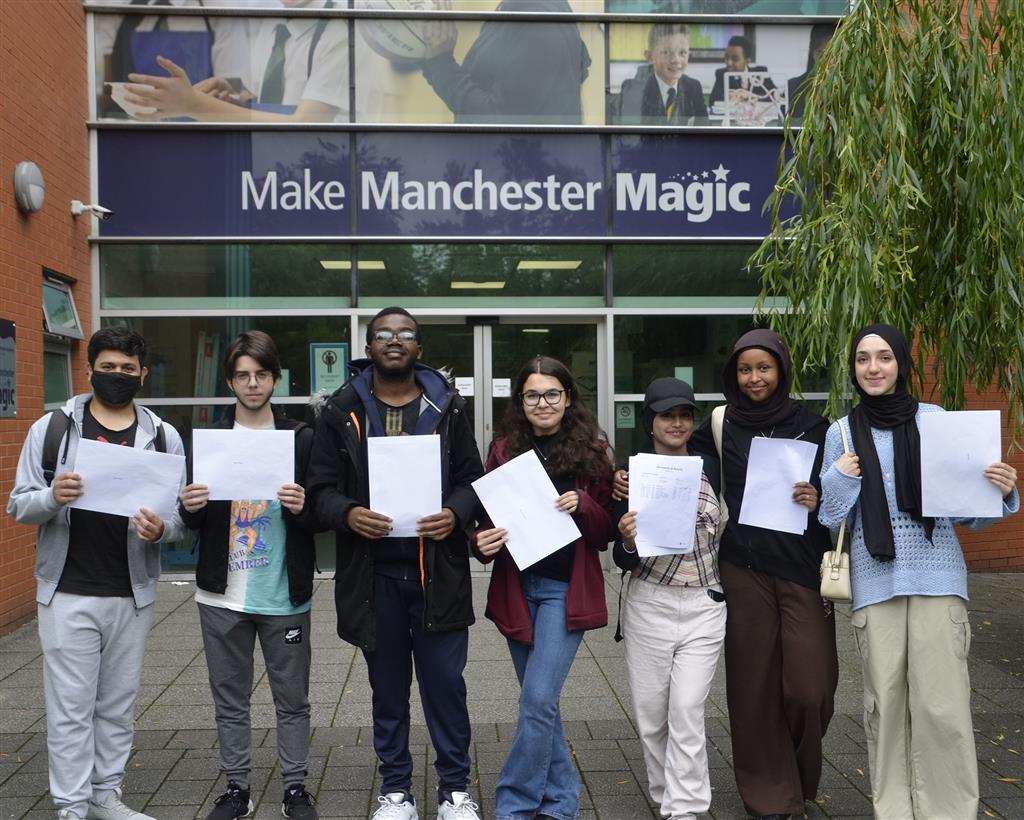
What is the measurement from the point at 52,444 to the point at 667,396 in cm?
241

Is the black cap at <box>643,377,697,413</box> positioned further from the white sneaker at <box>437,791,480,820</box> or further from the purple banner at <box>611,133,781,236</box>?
Result: the purple banner at <box>611,133,781,236</box>

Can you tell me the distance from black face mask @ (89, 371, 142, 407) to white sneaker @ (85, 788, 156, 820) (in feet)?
5.15

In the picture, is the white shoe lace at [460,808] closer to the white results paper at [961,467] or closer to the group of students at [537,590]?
the group of students at [537,590]

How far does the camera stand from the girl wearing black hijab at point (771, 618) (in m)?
3.94

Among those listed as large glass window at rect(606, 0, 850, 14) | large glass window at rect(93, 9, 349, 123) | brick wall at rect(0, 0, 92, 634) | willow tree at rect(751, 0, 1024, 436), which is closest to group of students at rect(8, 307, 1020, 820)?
willow tree at rect(751, 0, 1024, 436)

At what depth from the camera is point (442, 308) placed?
9.62 metres

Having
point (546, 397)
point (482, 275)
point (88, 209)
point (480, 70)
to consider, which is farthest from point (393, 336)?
point (480, 70)

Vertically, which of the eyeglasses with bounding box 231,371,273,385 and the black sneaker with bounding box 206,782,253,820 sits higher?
the eyeglasses with bounding box 231,371,273,385

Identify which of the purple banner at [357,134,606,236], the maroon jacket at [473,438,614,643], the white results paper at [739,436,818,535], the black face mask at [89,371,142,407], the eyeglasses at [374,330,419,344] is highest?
the purple banner at [357,134,606,236]

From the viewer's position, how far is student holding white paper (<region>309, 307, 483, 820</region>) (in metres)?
3.86

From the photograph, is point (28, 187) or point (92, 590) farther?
point (28, 187)

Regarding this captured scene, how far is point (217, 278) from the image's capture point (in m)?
9.48

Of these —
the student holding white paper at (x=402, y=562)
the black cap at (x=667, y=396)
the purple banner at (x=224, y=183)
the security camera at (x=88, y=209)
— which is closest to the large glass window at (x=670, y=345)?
the purple banner at (x=224, y=183)

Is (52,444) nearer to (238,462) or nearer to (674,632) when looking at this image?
(238,462)
